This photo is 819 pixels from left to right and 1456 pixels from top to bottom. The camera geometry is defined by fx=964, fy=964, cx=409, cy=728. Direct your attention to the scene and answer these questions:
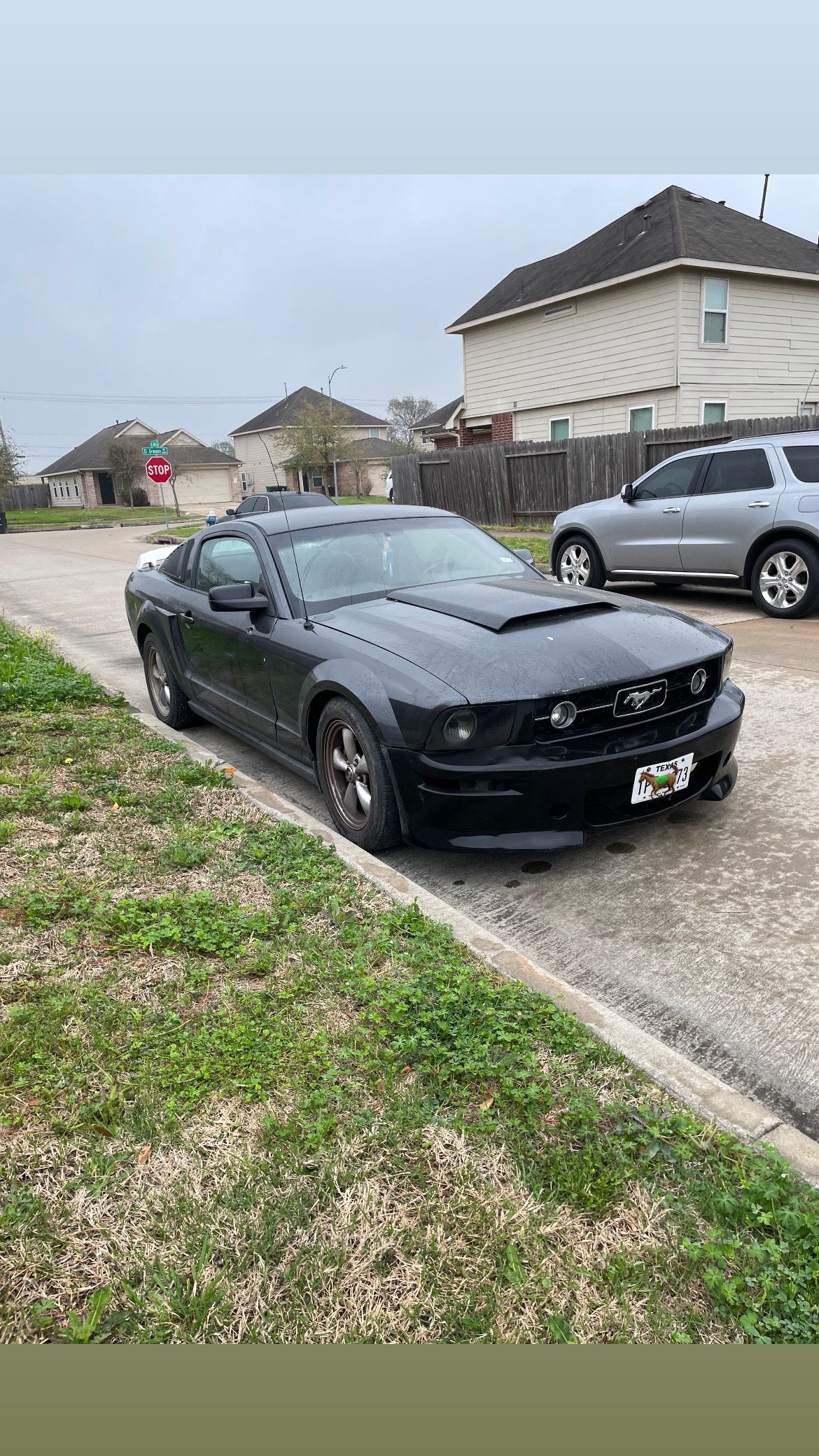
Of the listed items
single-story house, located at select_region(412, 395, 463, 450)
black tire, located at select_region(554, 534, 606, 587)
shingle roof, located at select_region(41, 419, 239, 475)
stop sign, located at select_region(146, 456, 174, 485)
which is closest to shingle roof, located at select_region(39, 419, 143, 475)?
shingle roof, located at select_region(41, 419, 239, 475)

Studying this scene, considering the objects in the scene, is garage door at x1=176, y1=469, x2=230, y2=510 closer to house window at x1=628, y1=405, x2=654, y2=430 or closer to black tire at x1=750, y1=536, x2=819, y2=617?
house window at x1=628, y1=405, x2=654, y2=430

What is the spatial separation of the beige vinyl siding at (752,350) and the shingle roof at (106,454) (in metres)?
53.5

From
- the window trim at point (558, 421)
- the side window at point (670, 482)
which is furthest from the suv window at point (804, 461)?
the window trim at point (558, 421)

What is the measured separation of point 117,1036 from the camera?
2803 millimetres

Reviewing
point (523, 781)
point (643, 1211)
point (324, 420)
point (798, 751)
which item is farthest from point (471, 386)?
point (324, 420)

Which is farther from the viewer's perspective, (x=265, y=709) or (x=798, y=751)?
(x=798, y=751)

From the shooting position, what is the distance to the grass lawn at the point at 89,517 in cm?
5084

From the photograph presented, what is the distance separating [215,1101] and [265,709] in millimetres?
2895

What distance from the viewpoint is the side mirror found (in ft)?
16.5

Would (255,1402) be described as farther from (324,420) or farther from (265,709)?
(324,420)

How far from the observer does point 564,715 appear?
3.78 meters

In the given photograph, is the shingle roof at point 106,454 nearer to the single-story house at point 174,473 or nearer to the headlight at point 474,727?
the single-story house at point 174,473

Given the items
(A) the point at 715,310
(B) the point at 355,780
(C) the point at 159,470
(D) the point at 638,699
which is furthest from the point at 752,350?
(B) the point at 355,780

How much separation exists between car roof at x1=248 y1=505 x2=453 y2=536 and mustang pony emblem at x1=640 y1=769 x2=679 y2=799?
2.34 meters
